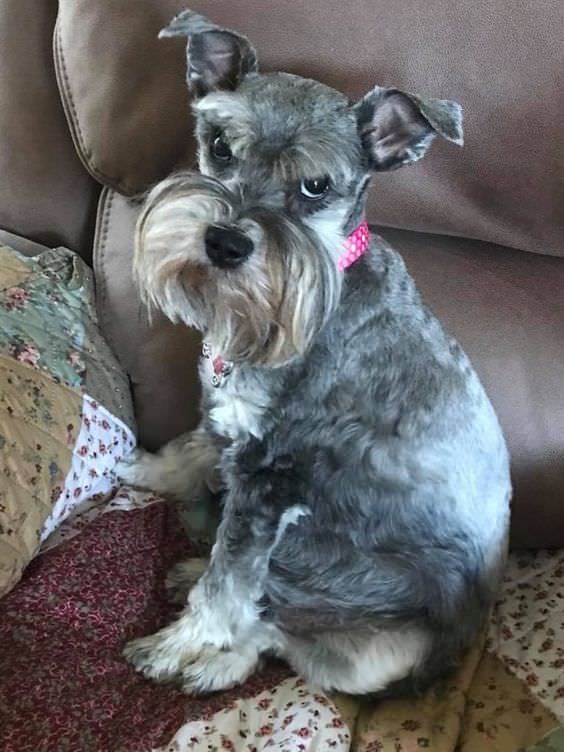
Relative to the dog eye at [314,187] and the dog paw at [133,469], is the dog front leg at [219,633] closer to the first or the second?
the dog paw at [133,469]

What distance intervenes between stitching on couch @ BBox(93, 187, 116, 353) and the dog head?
42 centimetres

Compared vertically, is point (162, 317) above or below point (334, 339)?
below

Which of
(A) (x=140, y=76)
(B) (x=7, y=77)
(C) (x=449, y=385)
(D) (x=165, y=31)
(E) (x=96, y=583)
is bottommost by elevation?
(E) (x=96, y=583)

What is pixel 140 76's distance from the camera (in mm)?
1560

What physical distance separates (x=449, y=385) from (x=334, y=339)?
21 cm

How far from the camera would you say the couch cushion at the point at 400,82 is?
142 centimetres

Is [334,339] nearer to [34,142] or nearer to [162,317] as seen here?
[162,317]

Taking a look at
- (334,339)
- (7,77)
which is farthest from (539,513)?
(7,77)

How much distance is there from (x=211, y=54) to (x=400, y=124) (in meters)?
0.31

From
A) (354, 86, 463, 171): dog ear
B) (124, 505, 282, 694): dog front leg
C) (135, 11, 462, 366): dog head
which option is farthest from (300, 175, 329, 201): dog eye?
(124, 505, 282, 694): dog front leg

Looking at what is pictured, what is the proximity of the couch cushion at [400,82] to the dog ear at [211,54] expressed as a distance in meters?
0.10

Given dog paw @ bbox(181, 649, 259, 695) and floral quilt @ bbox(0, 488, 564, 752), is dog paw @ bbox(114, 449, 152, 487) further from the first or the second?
dog paw @ bbox(181, 649, 259, 695)

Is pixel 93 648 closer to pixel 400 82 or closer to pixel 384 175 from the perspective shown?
pixel 384 175

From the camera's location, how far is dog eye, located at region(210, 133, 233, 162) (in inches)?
51.4
